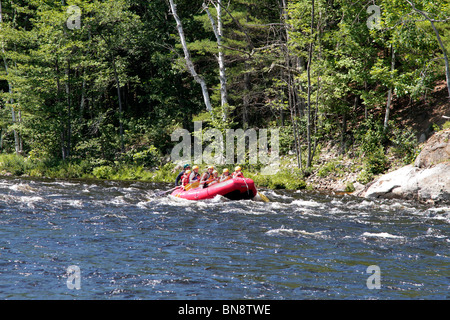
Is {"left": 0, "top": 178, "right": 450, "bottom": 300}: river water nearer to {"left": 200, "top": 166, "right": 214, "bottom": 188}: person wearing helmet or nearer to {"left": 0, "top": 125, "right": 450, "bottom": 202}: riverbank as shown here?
{"left": 200, "top": 166, "right": 214, "bottom": 188}: person wearing helmet

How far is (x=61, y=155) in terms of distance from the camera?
2702 centimetres

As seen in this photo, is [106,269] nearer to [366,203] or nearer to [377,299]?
[377,299]

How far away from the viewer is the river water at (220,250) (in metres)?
6.63

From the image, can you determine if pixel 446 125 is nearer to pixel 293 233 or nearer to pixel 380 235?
pixel 380 235

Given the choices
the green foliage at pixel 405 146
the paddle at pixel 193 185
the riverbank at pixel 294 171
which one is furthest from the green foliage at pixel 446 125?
the paddle at pixel 193 185

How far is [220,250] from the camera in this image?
344 inches

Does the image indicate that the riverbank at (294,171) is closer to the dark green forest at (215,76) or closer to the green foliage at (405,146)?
the green foliage at (405,146)

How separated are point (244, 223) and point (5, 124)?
23.0 m

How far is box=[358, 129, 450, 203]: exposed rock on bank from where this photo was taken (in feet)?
50.2

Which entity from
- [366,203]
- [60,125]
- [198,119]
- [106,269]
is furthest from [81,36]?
[106,269]

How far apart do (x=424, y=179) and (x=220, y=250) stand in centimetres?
993

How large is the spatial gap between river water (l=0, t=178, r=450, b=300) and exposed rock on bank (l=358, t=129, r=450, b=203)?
3.97 ft

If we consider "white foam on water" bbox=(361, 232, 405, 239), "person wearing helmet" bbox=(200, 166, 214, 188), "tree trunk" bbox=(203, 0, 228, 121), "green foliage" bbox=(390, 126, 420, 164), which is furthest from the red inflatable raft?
"tree trunk" bbox=(203, 0, 228, 121)

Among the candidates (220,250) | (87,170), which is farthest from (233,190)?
(87,170)
